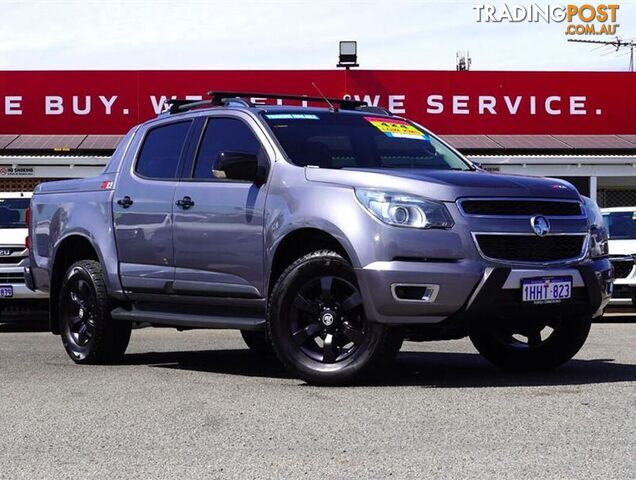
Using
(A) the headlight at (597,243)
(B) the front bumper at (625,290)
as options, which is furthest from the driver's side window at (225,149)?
(B) the front bumper at (625,290)

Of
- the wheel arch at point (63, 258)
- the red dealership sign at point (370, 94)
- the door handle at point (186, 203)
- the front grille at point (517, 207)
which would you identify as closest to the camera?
the front grille at point (517, 207)

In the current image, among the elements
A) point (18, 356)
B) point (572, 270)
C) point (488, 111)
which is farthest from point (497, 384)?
point (488, 111)

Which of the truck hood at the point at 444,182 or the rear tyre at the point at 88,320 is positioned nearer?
the truck hood at the point at 444,182

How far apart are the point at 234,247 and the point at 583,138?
20.2m

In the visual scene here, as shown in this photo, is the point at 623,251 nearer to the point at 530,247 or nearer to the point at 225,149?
the point at 225,149

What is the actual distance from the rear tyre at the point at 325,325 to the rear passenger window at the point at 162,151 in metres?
1.78

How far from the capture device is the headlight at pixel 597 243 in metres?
8.02

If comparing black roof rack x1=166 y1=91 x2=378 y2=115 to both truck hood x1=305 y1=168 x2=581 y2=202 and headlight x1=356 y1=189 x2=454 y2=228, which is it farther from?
headlight x1=356 y1=189 x2=454 y2=228

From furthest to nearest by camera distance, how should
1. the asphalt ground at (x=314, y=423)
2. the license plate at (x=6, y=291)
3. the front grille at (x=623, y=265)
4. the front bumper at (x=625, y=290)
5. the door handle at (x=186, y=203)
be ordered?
the front grille at (x=623, y=265) → the front bumper at (x=625, y=290) → the license plate at (x=6, y=291) → the door handle at (x=186, y=203) → the asphalt ground at (x=314, y=423)

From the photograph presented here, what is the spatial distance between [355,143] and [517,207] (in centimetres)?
151

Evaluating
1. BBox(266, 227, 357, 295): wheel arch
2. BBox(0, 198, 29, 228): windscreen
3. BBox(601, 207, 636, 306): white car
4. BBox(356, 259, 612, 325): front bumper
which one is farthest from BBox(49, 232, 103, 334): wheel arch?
BBox(601, 207, 636, 306): white car

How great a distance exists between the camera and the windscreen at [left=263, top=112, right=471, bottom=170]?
842cm

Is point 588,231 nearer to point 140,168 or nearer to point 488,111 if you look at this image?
point 140,168
